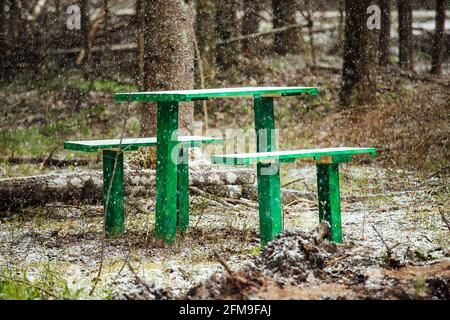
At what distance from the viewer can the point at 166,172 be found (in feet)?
21.8

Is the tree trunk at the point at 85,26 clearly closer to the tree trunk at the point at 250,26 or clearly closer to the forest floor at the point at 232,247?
the tree trunk at the point at 250,26

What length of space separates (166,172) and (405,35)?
473 inches

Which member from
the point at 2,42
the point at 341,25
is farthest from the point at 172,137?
the point at 2,42

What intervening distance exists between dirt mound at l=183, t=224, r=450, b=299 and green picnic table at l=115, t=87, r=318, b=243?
0.77 metres

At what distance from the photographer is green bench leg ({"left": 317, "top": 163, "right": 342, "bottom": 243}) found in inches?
259

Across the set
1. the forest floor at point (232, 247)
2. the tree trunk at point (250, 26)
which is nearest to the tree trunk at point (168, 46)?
the forest floor at point (232, 247)

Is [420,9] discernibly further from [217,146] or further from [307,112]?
[217,146]

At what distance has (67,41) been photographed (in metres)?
17.6

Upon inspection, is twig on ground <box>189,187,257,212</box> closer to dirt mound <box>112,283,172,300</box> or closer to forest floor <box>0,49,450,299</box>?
forest floor <box>0,49,450,299</box>

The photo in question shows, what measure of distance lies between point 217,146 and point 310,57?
19.1 feet

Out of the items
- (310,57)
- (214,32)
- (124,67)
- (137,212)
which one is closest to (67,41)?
(124,67)

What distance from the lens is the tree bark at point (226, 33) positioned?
16188 mm

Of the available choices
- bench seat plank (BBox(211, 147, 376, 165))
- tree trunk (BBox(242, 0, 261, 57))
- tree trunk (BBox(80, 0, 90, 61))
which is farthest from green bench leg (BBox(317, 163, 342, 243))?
tree trunk (BBox(80, 0, 90, 61))

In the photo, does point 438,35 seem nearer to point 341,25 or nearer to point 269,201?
point 341,25
